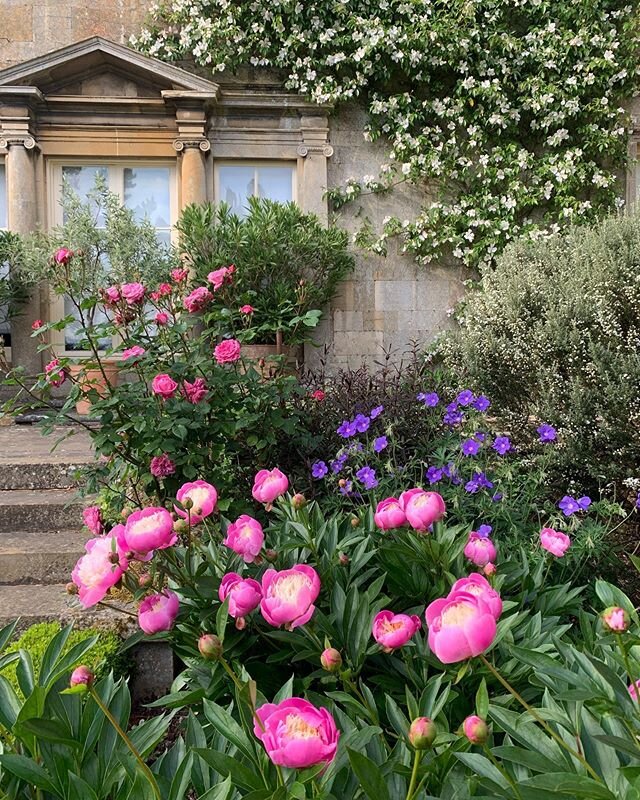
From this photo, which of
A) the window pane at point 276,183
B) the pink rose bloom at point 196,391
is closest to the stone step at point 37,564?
the pink rose bloom at point 196,391

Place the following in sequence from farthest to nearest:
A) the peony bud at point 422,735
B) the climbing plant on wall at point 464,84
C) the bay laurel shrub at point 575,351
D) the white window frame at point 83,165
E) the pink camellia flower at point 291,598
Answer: the white window frame at point 83,165, the climbing plant on wall at point 464,84, the bay laurel shrub at point 575,351, the pink camellia flower at point 291,598, the peony bud at point 422,735

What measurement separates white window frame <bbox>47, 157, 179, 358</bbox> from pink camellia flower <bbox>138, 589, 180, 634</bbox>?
5.68 m

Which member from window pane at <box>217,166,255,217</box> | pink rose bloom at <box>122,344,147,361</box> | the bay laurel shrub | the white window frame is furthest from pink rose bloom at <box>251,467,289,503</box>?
window pane at <box>217,166,255,217</box>

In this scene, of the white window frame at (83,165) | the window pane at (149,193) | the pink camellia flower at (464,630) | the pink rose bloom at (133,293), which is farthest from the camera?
the window pane at (149,193)

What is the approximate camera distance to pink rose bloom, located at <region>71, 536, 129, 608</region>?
40.3 inches

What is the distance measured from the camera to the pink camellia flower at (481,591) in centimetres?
90

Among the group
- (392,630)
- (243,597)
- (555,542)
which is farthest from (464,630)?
(555,542)

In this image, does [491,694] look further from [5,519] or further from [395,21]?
[395,21]

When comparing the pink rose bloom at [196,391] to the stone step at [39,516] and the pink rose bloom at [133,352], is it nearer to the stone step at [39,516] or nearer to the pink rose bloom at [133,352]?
the pink rose bloom at [133,352]

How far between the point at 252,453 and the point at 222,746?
1.82m

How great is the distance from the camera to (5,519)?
10.8 feet

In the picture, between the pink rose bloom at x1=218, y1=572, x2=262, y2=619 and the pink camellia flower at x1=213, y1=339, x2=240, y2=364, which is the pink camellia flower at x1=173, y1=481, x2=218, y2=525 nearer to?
the pink rose bloom at x1=218, y1=572, x2=262, y2=619

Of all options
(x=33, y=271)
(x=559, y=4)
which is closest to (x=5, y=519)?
(x=33, y=271)

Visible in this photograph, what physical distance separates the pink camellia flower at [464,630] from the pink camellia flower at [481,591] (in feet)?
0.11
